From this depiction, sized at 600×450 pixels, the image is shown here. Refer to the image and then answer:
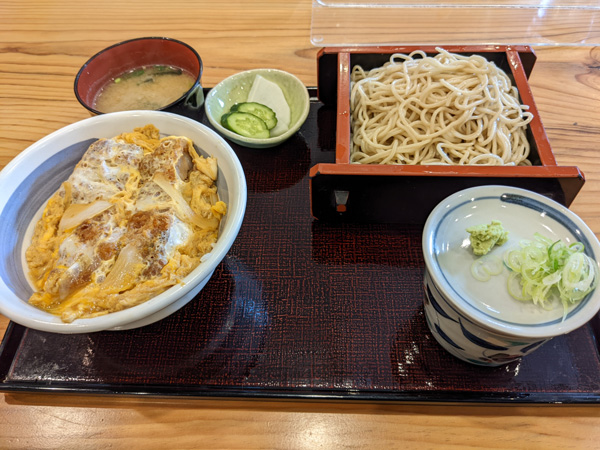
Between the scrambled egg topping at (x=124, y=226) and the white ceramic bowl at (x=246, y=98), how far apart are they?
1.03 feet

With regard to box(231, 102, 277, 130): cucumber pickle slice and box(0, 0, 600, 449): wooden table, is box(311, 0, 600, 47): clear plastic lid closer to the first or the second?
box(0, 0, 600, 449): wooden table

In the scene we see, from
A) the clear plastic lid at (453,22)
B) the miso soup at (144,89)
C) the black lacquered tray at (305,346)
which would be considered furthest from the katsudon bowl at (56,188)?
the clear plastic lid at (453,22)

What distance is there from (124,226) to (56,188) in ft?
1.25

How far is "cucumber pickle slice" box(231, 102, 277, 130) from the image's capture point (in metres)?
1.72

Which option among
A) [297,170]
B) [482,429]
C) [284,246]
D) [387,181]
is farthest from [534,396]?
[297,170]

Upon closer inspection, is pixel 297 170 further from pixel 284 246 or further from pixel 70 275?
pixel 70 275

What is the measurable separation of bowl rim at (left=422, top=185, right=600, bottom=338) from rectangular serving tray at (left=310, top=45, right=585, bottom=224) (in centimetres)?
14

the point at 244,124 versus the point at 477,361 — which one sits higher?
the point at 244,124

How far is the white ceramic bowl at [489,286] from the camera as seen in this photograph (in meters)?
0.94

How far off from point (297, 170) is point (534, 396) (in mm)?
1095

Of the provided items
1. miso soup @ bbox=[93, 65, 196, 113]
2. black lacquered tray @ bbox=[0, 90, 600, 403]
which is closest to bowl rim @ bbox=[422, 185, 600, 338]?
black lacquered tray @ bbox=[0, 90, 600, 403]

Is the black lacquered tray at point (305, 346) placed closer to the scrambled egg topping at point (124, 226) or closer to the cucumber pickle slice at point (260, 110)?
the scrambled egg topping at point (124, 226)

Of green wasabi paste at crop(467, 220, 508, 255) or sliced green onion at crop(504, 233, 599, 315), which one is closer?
sliced green onion at crop(504, 233, 599, 315)

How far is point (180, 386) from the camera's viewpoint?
1180 mm
